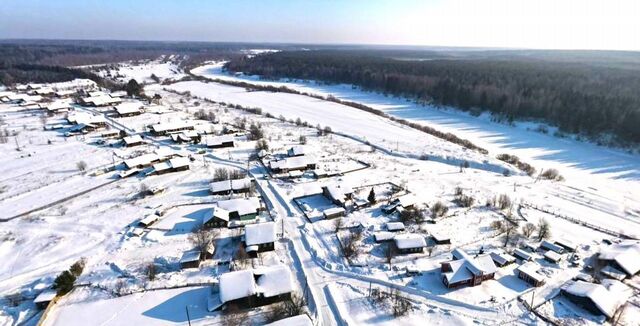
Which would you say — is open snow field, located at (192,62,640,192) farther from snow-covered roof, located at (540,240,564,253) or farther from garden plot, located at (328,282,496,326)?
garden plot, located at (328,282,496,326)

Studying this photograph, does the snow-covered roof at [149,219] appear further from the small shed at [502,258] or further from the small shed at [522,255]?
the small shed at [522,255]

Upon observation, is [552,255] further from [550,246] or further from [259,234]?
[259,234]

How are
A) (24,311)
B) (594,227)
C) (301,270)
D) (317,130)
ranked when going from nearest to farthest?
1. (24,311)
2. (301,270)
3. (594,227)
4. (317,130)

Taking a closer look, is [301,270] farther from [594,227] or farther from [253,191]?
[594,227]

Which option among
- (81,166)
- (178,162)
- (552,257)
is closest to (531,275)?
(552,257)

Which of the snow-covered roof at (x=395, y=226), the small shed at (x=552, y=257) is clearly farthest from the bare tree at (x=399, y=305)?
the small shed at (x=552, y=257)

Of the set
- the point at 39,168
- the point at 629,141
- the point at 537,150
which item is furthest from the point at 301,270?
the point at 629,141

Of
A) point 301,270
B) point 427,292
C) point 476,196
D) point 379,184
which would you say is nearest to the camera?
point 427,292
